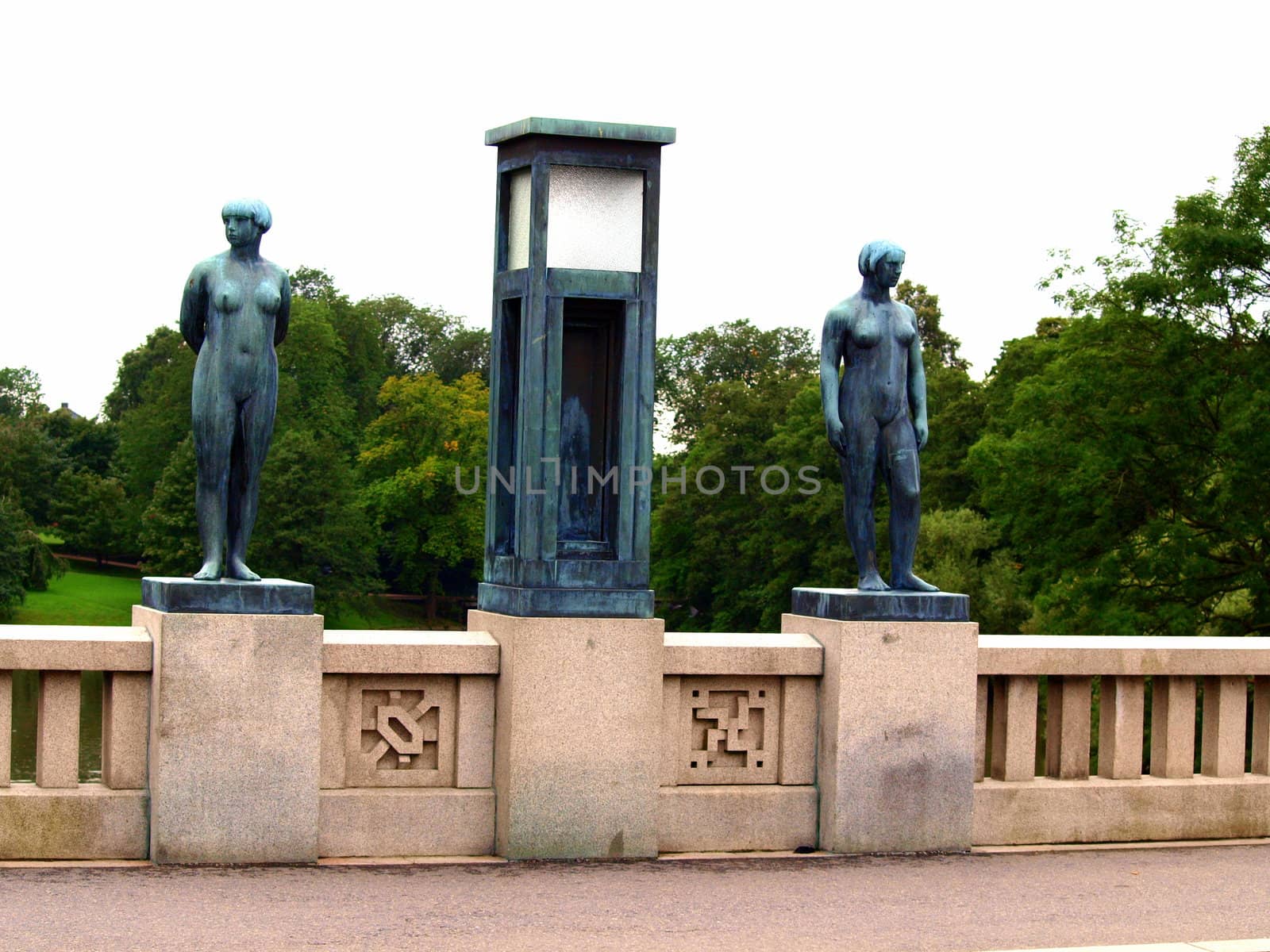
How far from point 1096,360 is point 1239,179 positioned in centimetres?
412

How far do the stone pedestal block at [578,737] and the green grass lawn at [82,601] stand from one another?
49.1 meters

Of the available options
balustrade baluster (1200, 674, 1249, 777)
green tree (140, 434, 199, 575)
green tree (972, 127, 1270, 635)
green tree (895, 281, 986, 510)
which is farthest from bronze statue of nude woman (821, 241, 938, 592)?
green tree (140, 434, 199, 575)

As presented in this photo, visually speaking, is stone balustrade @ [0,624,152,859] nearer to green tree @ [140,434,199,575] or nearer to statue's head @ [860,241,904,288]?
statue's head @ [860,241,904,288]

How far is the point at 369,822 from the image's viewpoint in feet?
29.3

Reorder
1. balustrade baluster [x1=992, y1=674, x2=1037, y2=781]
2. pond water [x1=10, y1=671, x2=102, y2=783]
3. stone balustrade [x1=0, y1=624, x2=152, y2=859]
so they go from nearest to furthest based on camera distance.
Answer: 1. stone balustrade [x1=0, y1=624, x2=152, y2=859]
2. balustrade baluster [x1=992, y1=674, x2=1037, y2=781]
3. pond water [x1=10, y1=671, x2=102, y2=783]

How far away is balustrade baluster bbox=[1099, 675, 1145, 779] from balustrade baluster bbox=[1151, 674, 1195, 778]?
0.10 metres


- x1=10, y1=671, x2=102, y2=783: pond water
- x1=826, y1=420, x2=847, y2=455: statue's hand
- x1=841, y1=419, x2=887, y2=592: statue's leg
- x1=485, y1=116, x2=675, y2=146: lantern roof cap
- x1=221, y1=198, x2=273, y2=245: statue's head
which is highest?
x1=485, y1=116, x2=675, y2=146: lantern roof cap

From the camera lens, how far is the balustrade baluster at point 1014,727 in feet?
32.8

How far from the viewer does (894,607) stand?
378 inches

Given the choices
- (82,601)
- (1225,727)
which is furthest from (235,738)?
(82,601)

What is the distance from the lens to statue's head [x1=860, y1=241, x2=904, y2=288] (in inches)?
385

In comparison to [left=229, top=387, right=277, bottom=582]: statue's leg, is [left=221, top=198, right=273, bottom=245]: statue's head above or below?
above

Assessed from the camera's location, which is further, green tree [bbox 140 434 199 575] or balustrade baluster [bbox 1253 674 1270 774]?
green tree [bbox 140 434 199 575]

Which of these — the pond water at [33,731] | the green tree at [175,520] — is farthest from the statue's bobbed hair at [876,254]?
the green tree at [175,520]
